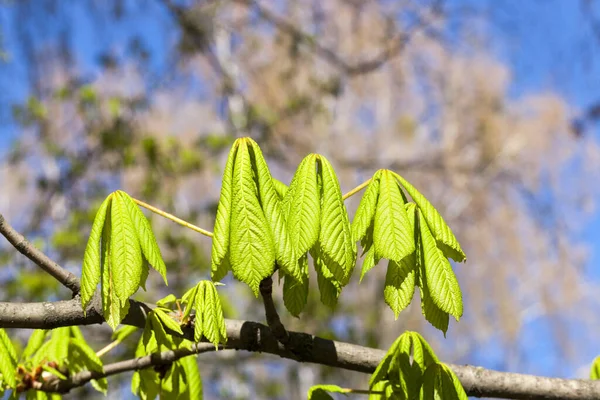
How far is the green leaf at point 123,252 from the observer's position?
97cm

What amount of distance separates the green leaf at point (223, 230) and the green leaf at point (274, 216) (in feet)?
0.13

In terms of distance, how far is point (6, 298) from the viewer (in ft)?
14.3

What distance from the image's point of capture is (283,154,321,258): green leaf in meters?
0.96

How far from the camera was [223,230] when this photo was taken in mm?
948

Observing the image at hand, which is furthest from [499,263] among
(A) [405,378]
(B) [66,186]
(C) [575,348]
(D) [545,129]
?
(A) [405,378]

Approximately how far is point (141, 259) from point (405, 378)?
490 millimetres

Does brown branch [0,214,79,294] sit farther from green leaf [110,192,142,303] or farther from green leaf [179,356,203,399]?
green leaf [179,356,203,399]

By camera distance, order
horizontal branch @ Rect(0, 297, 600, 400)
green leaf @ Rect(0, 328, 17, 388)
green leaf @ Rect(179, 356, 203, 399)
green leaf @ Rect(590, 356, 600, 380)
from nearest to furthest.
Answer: horizontal branch @ Rect(0, 297, 600, 400) < green leaf @ Rect(0, 328, 17, 388) < green leaf @ Rect(179, 356, 203, 399) < green leaf @ Rect(590, 356, 600, 380)

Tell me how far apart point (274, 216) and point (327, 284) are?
200 mm

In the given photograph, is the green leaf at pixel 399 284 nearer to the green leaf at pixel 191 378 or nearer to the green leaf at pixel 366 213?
the green leaf at pixel 366 213

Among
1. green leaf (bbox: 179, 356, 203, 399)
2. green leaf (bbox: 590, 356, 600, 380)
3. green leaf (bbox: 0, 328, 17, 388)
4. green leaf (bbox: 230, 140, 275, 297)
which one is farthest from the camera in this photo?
green leaf (bbox: 590, 356, 600, 380)

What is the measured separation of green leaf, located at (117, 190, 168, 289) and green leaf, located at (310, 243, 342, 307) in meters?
0.24

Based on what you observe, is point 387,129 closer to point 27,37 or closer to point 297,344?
point 27,37

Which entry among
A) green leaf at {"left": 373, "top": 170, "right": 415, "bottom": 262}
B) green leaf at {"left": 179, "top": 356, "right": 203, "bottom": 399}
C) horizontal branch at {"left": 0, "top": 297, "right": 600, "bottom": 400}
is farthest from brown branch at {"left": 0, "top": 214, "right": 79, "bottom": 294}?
green leaf at {"left": 373, "top": 170, "right": 415, "bottom": 262}
